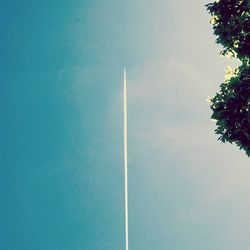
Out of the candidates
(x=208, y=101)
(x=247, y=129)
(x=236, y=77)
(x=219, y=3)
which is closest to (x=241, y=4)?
(x=219, y=3)

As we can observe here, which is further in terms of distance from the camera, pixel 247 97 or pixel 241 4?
pixel 241 4

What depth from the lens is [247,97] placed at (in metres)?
13.0

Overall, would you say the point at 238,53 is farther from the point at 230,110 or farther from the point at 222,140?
the point at 222,140

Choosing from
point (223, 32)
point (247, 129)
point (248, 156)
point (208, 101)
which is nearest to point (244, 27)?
point (223, 32)

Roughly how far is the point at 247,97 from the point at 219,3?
4363mm

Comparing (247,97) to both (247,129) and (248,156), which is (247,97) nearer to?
(247,129)

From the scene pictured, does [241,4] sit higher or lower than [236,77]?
higher

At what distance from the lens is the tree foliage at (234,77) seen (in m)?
13.0

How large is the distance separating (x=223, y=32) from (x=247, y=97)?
3.07 meters

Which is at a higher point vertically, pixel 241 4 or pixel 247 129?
pixel 241 4

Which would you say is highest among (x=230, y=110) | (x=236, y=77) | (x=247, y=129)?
(x=236, y=77)

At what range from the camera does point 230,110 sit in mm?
13242

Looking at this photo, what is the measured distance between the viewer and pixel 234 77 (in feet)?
43.7

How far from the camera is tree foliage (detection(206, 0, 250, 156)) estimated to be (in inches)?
512
